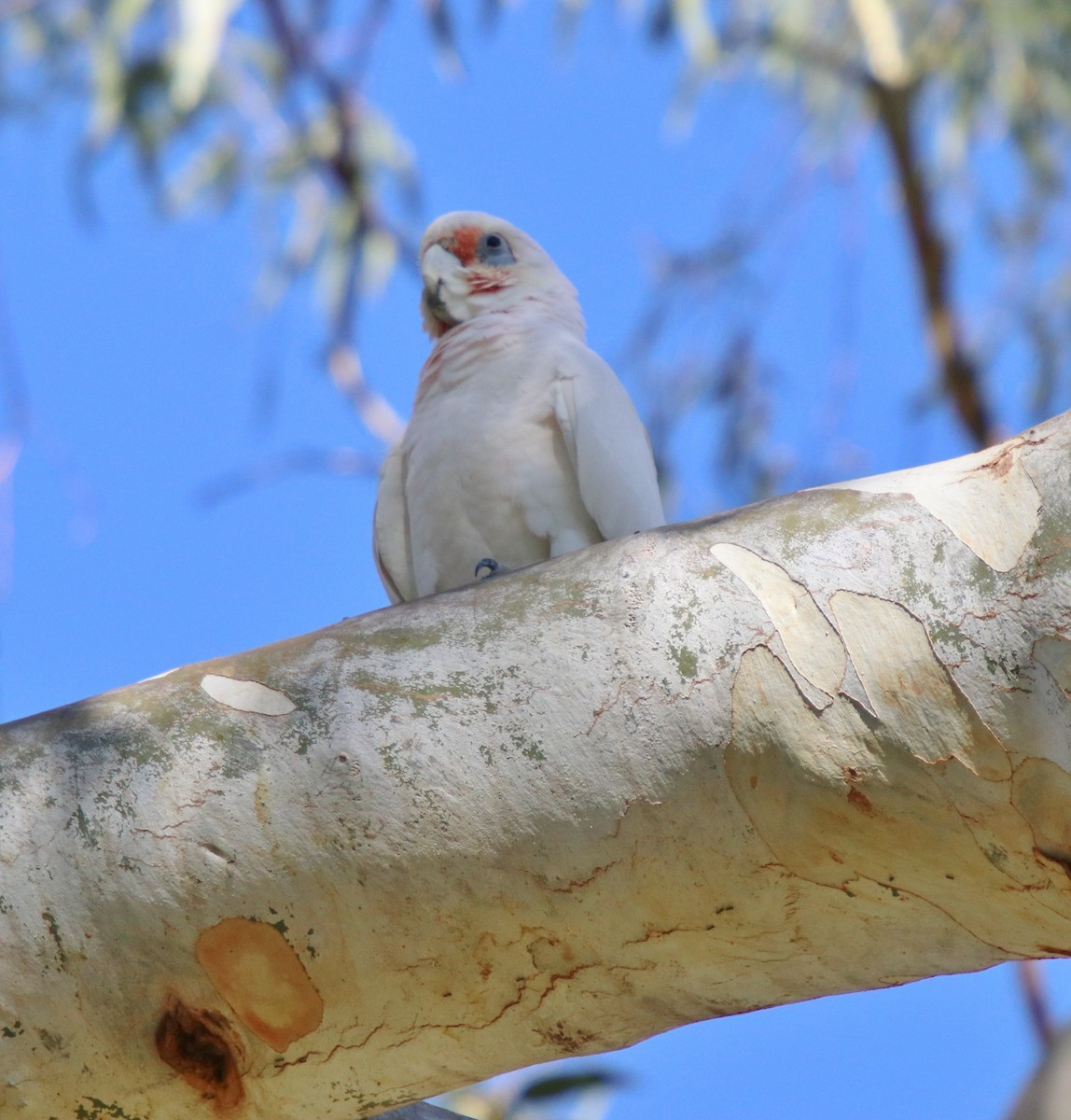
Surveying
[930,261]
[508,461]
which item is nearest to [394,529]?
[508,461]

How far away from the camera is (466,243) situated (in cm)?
294

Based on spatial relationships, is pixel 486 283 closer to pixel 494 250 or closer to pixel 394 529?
pixel 494 250

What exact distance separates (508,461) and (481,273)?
2.12 ft

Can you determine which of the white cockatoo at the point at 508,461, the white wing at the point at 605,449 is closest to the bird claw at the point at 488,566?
the white cockatoo at the point at 508,461

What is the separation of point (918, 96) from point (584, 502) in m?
2.07

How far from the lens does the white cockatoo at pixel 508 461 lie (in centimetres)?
236

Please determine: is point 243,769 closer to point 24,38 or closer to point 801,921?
point 801,921

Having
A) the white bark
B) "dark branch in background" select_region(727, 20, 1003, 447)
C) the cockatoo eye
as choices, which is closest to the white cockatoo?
the cockatoo eye

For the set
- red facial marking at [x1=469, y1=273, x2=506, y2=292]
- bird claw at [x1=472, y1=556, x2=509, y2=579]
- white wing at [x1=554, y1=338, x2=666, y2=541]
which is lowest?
bird claw at [x1=472, y1=556, x2=509, y2=579]

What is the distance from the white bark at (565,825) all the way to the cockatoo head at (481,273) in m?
1.63

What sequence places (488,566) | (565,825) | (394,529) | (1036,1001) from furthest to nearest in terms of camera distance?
(1036,1001) → (394,529) → (488,566) → (565,825)

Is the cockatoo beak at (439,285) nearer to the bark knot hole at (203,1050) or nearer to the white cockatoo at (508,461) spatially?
the white cockatoo at (508,461)

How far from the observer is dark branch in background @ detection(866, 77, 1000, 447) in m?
3.63

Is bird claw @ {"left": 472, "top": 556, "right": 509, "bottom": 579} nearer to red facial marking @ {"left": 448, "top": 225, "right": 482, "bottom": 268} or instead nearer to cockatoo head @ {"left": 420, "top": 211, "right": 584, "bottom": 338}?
cockatoo head @ {"left": 420, "top": 211, "right": 584, "bottom": 338}
